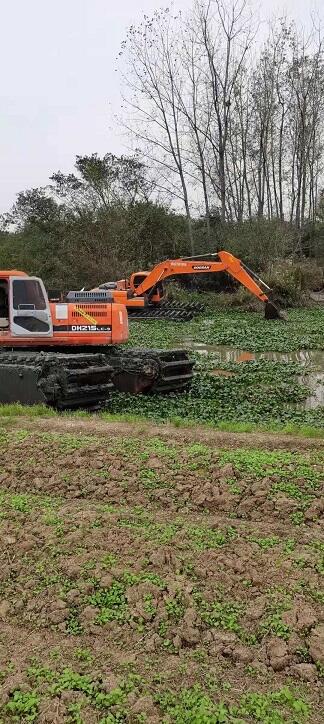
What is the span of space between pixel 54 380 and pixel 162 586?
227 inches

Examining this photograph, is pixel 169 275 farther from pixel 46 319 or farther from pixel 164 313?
pixel 46 319

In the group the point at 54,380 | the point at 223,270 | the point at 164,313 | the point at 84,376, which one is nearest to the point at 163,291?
the point at 164,313

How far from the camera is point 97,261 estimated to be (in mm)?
31172

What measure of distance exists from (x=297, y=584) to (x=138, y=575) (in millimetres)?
1069

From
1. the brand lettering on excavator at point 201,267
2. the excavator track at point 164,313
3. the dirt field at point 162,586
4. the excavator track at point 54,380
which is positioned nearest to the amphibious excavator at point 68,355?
the excavator track at point 54,380

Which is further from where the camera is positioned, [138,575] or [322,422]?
[322,422]

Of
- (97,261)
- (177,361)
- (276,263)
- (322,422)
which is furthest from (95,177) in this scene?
(322,422)

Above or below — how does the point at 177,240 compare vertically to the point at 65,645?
above

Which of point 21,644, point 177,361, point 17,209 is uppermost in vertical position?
point 17,209

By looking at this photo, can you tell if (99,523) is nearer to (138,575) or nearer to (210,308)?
(138,575)

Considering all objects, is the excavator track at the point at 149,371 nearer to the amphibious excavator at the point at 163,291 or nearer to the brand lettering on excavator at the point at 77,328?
the brand lettering on excavator at the point at 77,328

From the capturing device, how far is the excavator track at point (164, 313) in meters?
23.1

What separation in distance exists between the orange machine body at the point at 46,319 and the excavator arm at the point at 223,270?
998 centimetres

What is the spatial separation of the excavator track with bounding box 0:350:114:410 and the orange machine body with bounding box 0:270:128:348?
768mm
